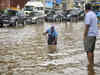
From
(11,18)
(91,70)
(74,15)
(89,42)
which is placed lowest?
(74,15)

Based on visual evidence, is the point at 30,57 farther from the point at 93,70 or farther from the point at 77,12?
the point at 77,12

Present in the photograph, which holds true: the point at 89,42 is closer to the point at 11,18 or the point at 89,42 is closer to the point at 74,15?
the point at 11,18

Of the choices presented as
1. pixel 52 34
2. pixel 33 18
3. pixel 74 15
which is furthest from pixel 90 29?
pixel 74 15

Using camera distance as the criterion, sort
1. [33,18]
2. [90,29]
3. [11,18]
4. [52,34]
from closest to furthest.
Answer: [90,29]
[52,34]
[11,18]
[33,18]

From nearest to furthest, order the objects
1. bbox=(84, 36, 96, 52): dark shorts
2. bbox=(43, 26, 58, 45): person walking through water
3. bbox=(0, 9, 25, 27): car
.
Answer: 1. bbox=(84, 36, 96, 52): dark shorts
2. bbox=(43, 26, 58, 45): person walking through water
3. bbox=(0, 9, 25, 27): car

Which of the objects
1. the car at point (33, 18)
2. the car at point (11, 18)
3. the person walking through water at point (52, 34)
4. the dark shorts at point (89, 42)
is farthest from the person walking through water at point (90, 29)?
the car at point (33, 18)

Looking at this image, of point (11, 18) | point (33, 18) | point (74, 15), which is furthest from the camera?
point (74, 15)

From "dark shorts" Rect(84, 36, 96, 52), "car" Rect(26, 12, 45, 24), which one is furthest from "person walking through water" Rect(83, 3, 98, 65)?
"car" Rect(26, 12, 45, 24)

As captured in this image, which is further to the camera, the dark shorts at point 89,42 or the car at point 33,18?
the car at point 33,18

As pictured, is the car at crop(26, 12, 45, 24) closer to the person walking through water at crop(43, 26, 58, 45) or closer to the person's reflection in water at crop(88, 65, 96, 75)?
the person walking through water at crop(43, 26, 58, 45)

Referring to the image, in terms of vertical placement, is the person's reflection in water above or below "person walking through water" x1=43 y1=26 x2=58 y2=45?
below

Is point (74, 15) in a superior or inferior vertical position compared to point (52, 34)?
inferior

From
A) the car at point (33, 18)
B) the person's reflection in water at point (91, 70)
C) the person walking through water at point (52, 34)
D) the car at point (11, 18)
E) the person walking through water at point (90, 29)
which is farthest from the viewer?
the car at point (33, 18)

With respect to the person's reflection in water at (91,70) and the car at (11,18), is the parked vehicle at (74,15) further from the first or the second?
the person's reflection in water at (91,70)
